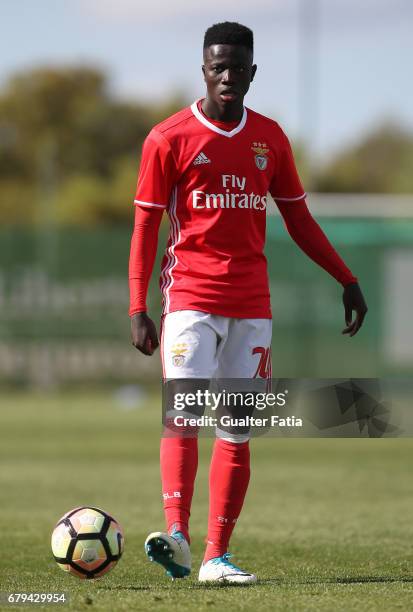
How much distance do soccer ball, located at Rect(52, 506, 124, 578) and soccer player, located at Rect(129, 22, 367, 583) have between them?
1.03 ft

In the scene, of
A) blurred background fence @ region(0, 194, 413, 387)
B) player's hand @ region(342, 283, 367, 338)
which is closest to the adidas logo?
player's hand @ region(342, 283, 367, 338)

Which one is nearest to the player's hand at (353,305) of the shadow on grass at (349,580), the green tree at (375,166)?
the shadow on grass at (349,580)

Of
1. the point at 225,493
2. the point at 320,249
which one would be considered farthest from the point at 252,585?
the point at 320,249

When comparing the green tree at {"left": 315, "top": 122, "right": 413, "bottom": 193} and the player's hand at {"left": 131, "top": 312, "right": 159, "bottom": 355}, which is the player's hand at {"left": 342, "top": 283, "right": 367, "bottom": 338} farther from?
the green tree at {"left": 315, "top": 122, "right": 413, "bottom": 193}

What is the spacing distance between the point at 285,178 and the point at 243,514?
389 cm

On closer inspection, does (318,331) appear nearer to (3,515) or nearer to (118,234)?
(118,234)

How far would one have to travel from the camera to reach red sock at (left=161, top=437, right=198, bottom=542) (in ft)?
19.9

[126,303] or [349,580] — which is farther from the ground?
[126,303]

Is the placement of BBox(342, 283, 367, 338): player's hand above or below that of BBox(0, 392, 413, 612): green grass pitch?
above

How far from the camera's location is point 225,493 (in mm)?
6156

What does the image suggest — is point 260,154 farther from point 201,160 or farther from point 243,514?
point 243,514

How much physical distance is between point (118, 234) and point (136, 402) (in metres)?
3.23

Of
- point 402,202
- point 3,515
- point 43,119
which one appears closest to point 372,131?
point 43,119

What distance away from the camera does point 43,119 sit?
80.1 metres
